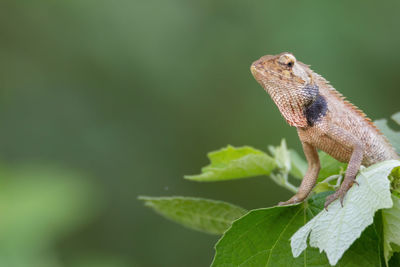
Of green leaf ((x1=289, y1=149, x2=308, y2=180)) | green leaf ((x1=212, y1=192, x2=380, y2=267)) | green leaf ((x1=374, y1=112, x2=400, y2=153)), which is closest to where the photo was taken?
green leaf ((x1=212, y1=192, x2=380, y2=267))

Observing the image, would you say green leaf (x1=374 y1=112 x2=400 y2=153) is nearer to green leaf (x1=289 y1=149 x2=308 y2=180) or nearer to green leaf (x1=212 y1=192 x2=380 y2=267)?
green leaf (x1=289 y1=149 x2=308 y2=180)

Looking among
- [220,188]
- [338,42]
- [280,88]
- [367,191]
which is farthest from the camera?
[220,188]

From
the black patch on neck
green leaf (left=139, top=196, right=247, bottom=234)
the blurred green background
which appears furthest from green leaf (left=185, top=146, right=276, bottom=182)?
the blurred green background

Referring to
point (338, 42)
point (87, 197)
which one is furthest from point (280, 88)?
point (338, 42)

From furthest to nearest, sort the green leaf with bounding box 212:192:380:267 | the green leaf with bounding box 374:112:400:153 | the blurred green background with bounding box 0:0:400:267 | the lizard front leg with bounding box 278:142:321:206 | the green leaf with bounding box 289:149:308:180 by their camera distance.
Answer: the blurred green background with bounding box 0:0:400:267 < the green leaf with bounding box 289:149:308:180 < the green leaf with bounding box 374:112:400:153 < the lizard front leg with bounding box 278:142:321:206 < the green leaf with bounding box 212:192:380:267

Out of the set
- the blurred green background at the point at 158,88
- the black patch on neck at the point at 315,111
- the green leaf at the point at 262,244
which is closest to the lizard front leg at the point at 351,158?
the black patch on neck at the point at 315,111

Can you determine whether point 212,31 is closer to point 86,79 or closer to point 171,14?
point 171,14
